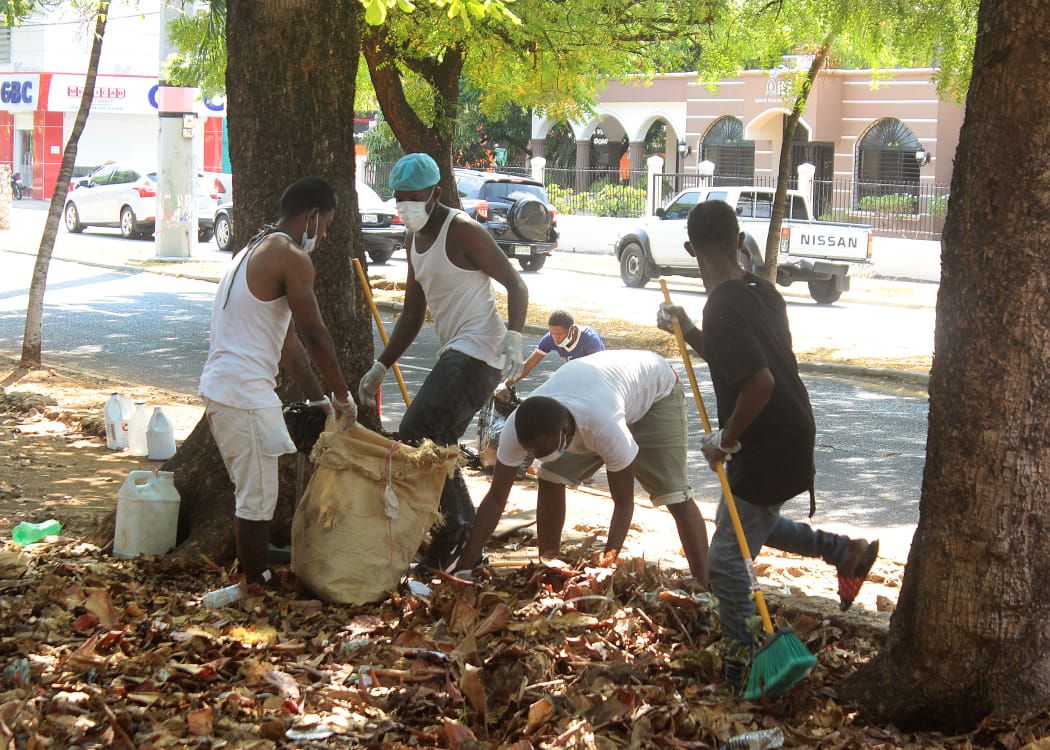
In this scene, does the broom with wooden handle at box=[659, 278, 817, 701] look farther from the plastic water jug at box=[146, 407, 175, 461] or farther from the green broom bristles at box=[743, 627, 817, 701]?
the plastic water jug at box=[146, 407, 175, 461]

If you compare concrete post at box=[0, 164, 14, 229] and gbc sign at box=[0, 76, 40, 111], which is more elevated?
gbc sign at box=[0, 76, 40, 111]

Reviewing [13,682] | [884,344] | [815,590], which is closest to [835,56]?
[884,344]

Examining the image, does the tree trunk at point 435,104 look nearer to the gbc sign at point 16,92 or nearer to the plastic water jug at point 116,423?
the plastic water jug at point 116,423

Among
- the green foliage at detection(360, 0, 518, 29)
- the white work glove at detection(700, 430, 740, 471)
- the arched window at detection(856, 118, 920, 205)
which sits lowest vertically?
the white work glove at detection(700, 430, 740, 471)

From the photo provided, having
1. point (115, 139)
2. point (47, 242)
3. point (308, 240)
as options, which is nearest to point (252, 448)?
point (308, 240)

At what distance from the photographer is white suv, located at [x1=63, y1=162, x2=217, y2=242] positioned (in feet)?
93.5

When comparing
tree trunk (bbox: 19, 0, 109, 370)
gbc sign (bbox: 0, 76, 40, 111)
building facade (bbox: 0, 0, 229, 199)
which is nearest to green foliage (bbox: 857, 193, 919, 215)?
tree trunk (bbox: 19, 0, 109, 370)

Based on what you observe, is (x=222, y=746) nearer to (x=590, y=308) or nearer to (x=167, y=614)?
(x=167, y=614)

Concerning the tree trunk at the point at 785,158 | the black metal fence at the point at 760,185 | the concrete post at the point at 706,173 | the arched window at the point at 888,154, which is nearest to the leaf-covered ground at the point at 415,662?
the tree trunk at the point at 785,158

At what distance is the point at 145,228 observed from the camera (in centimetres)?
2942

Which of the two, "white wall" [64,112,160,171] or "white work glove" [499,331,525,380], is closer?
"white work glove" [499,331,525,380]

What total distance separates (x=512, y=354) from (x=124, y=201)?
25.7 meters

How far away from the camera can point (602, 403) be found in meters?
5.12

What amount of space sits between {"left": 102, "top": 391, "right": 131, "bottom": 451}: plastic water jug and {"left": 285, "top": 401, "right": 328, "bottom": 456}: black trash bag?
141 inches
